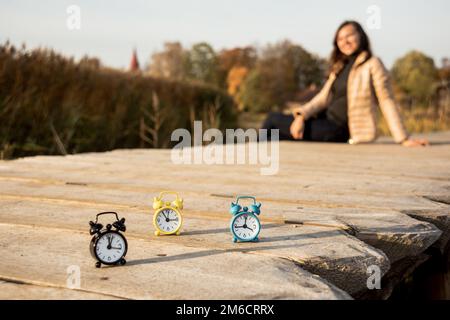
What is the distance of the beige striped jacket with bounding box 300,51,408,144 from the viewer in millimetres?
4867

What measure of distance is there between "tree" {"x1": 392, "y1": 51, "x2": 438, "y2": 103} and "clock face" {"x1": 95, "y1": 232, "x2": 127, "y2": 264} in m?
24.8

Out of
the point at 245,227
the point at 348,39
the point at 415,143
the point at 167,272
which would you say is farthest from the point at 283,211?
the point at 348,39

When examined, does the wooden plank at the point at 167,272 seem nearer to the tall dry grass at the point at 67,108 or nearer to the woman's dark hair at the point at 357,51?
the tall dry grass at the point at 67,108

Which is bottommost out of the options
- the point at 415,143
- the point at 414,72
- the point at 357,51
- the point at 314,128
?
the point at 415,143

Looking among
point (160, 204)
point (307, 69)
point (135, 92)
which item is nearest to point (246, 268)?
point (160, 204)

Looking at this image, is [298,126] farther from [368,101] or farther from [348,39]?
[348,39]

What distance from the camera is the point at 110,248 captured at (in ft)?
4.20

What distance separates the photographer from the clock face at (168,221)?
5.09 feet

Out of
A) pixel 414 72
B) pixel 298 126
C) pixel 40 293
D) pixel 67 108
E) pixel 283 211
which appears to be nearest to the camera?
pixel 40 293

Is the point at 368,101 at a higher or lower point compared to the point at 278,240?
higher

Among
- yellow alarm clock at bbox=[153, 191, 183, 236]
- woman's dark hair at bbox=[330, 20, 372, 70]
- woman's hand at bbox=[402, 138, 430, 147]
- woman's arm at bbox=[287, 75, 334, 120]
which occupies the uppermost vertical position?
woman's dark hair at bbox=[330, 20, 372, 70]

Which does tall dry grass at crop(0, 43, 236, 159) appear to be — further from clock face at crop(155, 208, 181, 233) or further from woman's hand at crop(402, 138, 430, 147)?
clock face at crop(155, 208, 181, 233)

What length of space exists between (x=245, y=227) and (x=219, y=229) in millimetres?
173

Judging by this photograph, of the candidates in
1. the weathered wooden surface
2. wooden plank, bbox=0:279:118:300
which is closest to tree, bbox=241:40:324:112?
the weathered wooden surface
